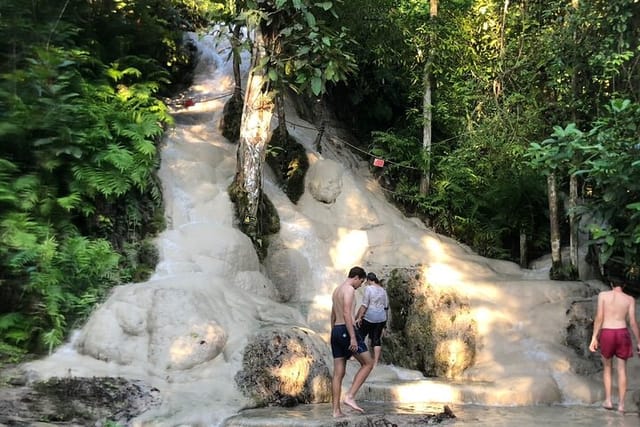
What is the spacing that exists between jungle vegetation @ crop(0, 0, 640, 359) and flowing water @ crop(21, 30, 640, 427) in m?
0.75

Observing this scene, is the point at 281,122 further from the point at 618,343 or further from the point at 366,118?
the point at 618,343

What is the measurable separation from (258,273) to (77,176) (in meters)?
3.79

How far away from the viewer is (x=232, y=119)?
15570 mm

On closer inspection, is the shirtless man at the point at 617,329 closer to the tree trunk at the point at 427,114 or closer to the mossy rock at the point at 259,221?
the mossy rock at the point at 259,221

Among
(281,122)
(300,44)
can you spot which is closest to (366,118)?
(281,122)

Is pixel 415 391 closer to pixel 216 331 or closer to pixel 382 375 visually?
pixel 382 375

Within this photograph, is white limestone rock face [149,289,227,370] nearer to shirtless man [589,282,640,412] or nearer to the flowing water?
the flowing water

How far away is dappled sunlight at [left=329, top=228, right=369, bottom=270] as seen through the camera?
43.8ft

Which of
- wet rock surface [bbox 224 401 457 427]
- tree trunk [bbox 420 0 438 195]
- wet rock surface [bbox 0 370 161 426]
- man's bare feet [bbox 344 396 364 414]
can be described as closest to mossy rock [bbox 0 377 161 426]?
wet rock surface [bbox 0 370 161 426]

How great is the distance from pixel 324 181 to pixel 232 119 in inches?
119

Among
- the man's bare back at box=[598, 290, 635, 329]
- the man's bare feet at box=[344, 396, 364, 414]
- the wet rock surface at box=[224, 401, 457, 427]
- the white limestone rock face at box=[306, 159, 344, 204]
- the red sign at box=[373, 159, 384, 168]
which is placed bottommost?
the wet rock surface at box=[224, 401, 457, 427]

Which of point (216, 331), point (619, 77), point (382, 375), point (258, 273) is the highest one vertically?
point (619, 77)

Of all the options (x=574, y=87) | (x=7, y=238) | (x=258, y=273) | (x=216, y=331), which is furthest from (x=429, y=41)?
(x=7, y=238)

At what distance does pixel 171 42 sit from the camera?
639 inches
